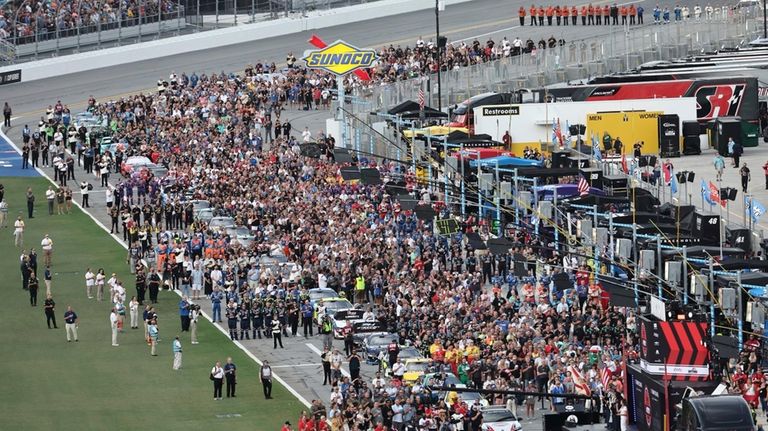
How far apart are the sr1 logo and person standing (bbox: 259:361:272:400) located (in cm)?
3501

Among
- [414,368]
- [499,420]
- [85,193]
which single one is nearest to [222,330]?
[414,368]

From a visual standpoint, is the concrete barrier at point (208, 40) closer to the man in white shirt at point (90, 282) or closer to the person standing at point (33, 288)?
the man in white shirt at point (90, 282)

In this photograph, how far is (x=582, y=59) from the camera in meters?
92.1

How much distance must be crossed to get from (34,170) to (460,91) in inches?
776

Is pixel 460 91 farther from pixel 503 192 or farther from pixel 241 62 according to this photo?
pixel 503 192

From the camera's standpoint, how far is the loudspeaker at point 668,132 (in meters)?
78.9

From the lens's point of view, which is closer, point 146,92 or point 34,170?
point 34,170

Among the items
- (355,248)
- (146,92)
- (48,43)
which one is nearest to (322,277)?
(355,248)

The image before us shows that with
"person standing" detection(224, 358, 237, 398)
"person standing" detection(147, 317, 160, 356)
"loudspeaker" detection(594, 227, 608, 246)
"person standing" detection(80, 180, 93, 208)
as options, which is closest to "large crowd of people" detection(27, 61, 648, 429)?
"loudspeaker" detection(594, 227, 608, 246)

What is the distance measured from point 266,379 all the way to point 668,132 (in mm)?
31449

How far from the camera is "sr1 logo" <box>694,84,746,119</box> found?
270ft

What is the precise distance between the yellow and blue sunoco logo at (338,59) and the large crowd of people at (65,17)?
23.4 m

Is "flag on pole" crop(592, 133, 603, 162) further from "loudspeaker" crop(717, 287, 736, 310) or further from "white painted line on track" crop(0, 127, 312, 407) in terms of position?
"loudspeaker" crop(717, 287, 736, 310)

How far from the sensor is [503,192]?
58875 mm
